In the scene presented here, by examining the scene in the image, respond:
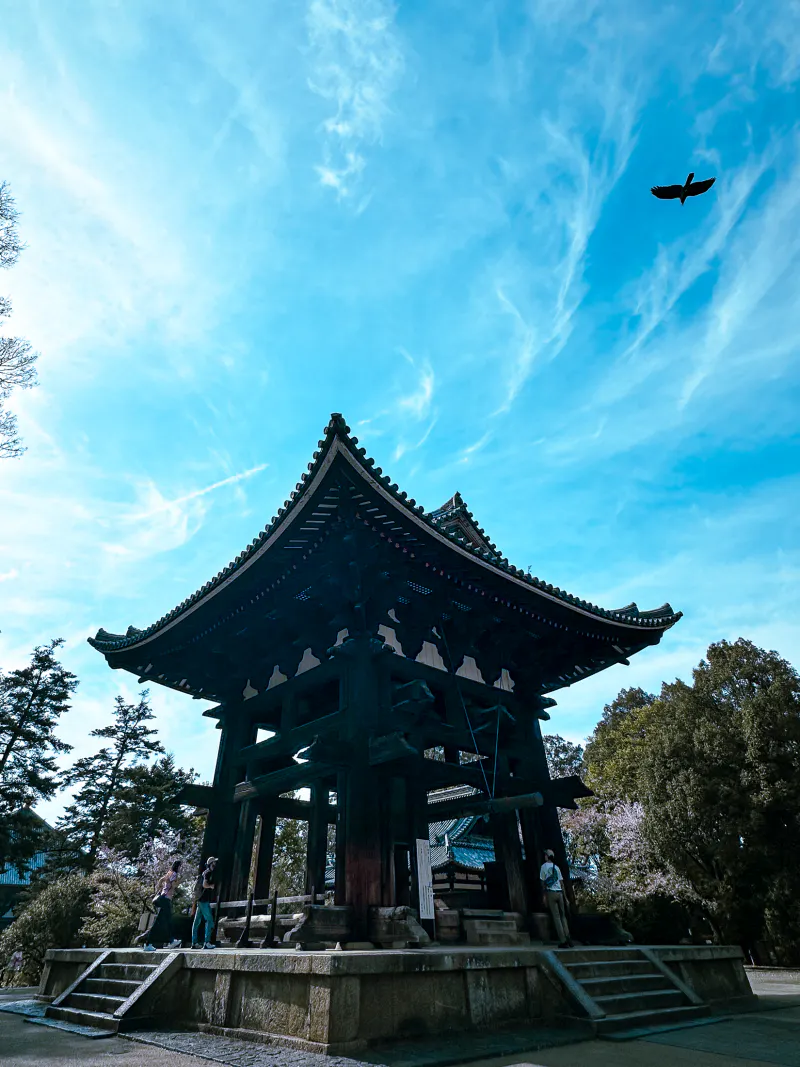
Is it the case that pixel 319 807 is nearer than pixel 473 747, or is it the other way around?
pixel 473 747

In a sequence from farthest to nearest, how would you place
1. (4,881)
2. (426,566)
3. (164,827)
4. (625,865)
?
(4,881) → (164,827) → (625,865) → (426,566)

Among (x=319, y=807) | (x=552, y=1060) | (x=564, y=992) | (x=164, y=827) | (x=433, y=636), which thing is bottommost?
(x=552, y=1060)

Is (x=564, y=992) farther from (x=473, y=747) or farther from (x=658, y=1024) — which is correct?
(x=473, y=747)

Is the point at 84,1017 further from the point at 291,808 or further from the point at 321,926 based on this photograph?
the point at 291,808

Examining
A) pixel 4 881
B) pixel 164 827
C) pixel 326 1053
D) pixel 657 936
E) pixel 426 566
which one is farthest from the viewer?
pixel 4 881

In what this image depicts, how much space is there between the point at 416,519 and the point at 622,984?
7.30m

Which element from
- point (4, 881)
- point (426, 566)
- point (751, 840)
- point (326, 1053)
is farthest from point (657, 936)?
point (4, 881)

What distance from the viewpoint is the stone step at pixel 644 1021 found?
6809mm

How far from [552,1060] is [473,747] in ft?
18.1

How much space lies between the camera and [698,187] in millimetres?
6777

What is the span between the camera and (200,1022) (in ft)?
24.0

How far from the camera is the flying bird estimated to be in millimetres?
6688

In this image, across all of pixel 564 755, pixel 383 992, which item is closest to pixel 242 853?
pixel 383 992

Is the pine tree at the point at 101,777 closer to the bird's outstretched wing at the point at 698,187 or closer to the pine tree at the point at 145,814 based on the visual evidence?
the pine tree at the point at 145,814
